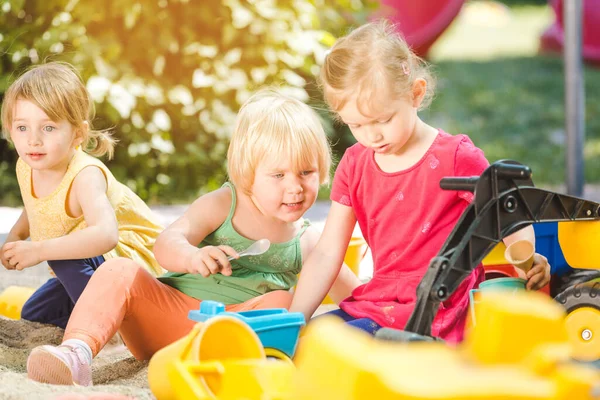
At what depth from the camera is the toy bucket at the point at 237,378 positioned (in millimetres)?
1354

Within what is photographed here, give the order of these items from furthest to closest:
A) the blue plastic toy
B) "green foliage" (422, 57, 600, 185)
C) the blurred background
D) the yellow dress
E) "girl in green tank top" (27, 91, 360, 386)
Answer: "green foliage" (422, 57, 600, 185) < the blurred background < the yellow dress < "girl in green tank top" (27, 91, 360, 386) < the blue plastic toy

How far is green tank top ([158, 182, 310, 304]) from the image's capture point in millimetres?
2018

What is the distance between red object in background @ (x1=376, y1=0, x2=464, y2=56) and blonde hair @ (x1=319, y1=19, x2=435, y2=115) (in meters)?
5.37

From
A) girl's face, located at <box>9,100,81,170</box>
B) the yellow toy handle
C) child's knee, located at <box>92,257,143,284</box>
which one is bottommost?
the yellow toy handle

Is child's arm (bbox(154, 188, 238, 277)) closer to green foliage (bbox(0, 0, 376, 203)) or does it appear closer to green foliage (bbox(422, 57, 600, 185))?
green foliage (bbox(0, 0, 376, 203))

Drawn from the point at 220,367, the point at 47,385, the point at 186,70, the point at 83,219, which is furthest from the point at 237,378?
the point at 186,70

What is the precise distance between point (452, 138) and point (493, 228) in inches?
17.2

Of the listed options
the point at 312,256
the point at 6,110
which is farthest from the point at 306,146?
the point at 6,110

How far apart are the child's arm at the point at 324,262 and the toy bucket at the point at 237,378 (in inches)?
20.7

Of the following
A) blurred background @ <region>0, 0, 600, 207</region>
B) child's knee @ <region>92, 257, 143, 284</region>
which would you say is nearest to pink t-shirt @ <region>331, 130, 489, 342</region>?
child's knee @ <region>92, 257, 143, 284</region>

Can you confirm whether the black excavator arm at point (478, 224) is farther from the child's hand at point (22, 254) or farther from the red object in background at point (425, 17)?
the red object in background at point (425, 17)

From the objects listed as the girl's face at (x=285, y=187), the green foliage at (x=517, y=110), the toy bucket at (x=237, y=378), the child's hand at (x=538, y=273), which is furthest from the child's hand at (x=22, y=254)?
the green foliage at (x=517, y=110)

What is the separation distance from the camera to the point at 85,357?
1.73 meters

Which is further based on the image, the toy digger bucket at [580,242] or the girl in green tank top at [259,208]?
the girl in green tank top at [259,208]
